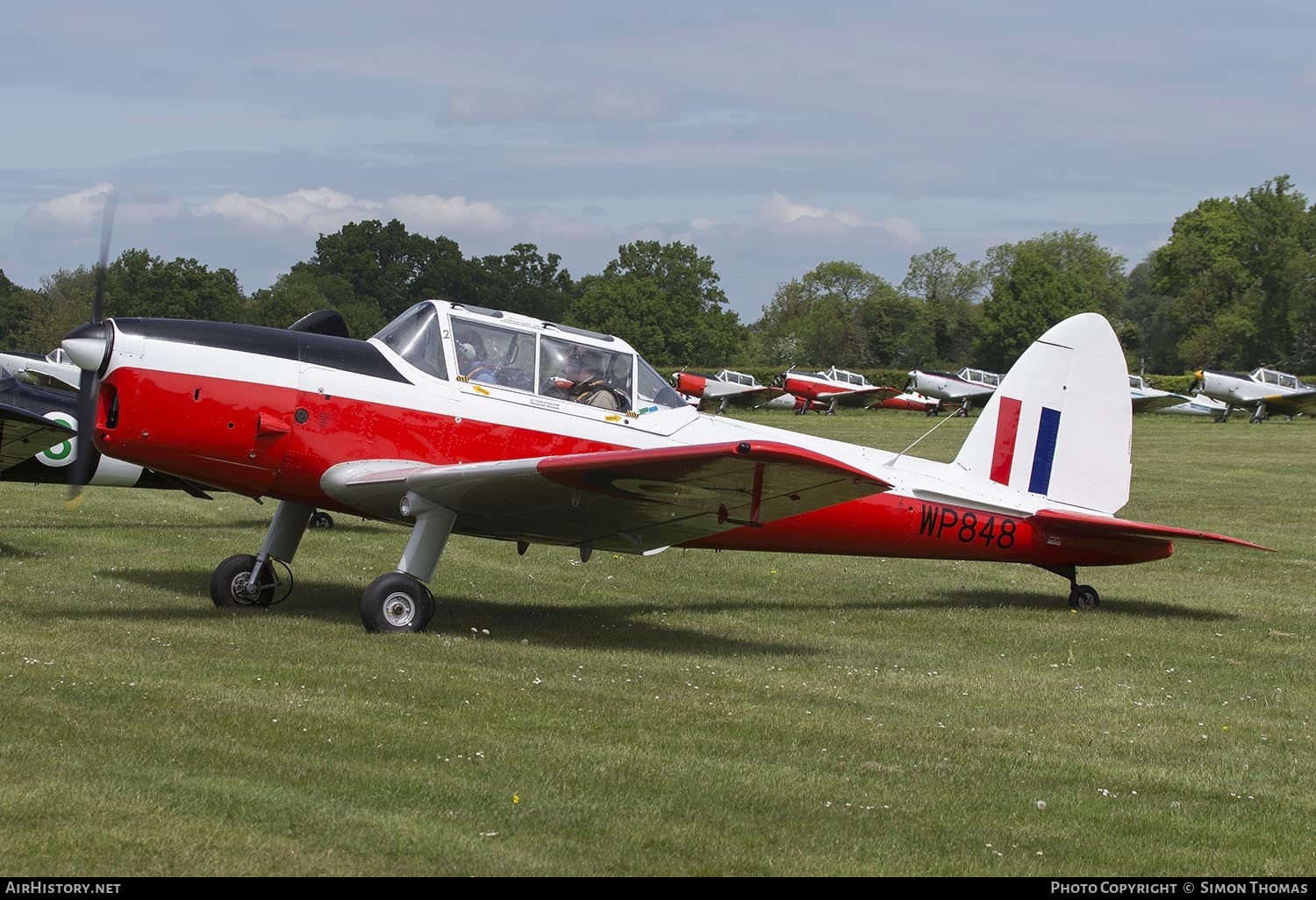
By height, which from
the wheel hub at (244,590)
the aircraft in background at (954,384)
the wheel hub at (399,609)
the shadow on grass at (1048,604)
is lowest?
the wheel hub at (244,590)

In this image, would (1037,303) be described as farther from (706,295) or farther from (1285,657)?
(1285,657)

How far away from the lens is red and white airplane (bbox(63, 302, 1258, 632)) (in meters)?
8.62

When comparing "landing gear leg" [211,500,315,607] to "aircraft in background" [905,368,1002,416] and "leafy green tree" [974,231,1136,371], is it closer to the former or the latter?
"aircraft in background" [905,368,1002,416]

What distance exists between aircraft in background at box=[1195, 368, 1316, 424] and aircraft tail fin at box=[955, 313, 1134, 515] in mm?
44690

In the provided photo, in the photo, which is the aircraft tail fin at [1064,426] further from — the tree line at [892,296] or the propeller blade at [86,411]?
the tree line at [892,296]

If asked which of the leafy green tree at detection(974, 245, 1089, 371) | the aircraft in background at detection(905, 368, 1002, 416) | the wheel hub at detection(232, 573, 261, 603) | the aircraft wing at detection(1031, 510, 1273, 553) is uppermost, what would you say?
the leafy green tree at detection(974, 245, 1089, 371)

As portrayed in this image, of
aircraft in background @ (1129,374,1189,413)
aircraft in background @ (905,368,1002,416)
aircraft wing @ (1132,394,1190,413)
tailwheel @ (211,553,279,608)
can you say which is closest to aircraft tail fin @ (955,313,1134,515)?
tailwheel @ (211,553,279,608)

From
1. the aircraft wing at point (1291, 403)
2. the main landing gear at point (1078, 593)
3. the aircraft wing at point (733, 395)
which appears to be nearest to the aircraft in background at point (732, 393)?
the aircraft wing at point (733, 395)

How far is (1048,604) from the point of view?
11688mm

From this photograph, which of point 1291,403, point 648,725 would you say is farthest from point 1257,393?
point 648,725

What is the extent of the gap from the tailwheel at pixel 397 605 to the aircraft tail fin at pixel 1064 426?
4.95 metres

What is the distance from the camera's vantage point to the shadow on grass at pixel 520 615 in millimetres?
9312

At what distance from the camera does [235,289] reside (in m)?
41.0

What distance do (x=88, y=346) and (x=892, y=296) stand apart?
116m
